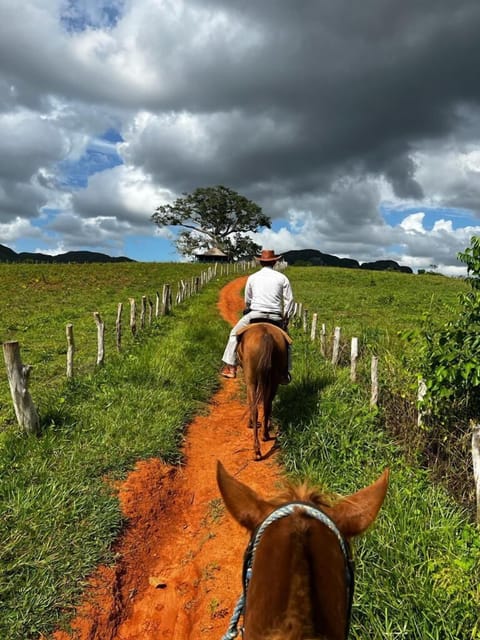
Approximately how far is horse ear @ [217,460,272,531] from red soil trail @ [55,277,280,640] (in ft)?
8.47

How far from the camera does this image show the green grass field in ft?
10.9

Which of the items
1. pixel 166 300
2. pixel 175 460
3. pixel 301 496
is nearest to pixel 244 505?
pixel 301 496

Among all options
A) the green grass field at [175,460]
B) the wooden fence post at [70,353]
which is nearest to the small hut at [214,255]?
the green grass field at [175,460]

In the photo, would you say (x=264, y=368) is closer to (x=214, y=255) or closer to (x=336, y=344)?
(x=336, y=344)

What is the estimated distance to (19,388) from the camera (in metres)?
5.49

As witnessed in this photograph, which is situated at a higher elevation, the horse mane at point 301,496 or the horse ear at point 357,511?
the horse mane at point 301,496

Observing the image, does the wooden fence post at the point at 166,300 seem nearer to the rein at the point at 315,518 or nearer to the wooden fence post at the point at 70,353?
the wooden fence post at the point at 70,353

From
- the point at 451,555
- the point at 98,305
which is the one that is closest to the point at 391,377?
the point at 451,555

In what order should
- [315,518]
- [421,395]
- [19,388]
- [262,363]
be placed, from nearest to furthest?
[315,518] < [19,388] < [421,395] < [262,363]

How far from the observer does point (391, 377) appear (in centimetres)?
757

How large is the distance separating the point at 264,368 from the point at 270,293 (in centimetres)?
143

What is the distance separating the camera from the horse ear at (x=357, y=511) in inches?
69.2

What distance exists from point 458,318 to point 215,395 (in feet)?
15.9

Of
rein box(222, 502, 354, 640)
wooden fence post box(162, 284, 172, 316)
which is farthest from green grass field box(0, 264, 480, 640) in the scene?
wooden fence post box(162, 284, 172, 316)
